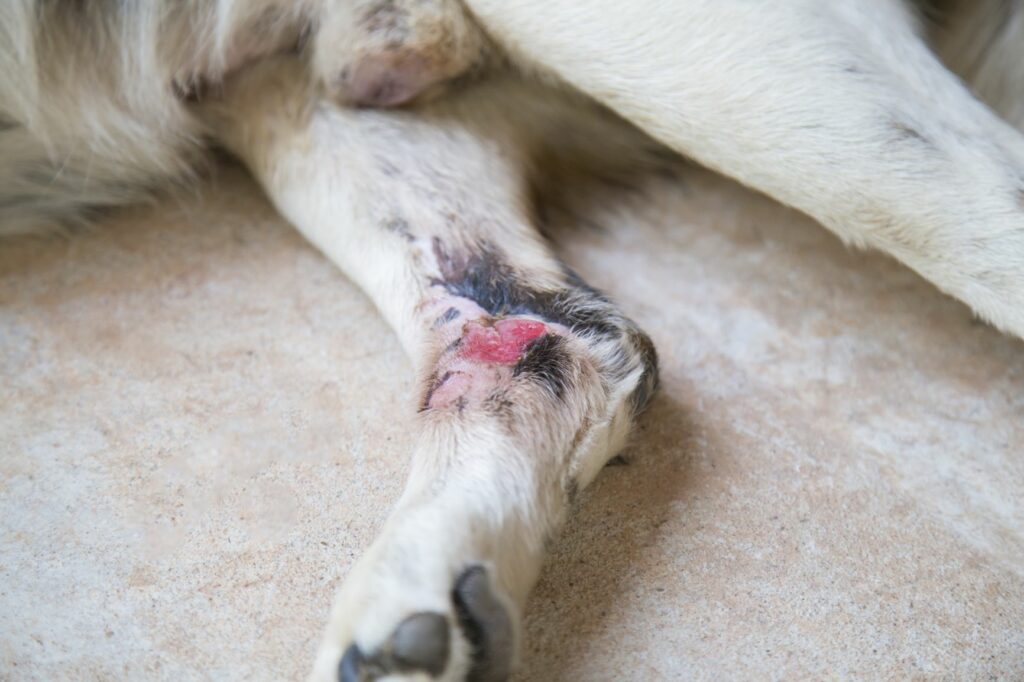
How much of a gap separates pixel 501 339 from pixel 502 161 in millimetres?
359

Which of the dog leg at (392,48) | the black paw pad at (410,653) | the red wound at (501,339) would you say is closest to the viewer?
the black paw pad at (410,653)

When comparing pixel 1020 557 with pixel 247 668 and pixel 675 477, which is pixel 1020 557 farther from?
pixel 247 668

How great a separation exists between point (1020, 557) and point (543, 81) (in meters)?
0.74

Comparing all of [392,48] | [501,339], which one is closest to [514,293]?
[501,339]

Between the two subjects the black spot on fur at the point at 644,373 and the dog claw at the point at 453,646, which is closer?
the dog claw at the point at 453,646

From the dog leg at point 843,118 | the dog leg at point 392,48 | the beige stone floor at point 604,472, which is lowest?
the beige stone floor at point 604,472

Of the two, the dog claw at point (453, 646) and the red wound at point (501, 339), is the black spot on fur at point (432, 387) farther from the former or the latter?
the dog claw at point (453, 646)

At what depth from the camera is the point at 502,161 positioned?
1248 mm

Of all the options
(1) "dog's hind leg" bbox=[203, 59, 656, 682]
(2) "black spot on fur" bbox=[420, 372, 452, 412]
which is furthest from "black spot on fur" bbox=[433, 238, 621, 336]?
(2) "black spot on fur" bbox=[420, 372, 452, 412]

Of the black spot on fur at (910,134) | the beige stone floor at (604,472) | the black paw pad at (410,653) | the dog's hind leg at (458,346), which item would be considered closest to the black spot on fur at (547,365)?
the dog's hind leg at (458,346)

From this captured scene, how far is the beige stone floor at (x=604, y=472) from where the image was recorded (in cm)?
88

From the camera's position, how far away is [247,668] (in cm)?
86

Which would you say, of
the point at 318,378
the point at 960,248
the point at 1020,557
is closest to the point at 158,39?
the point at 318,378

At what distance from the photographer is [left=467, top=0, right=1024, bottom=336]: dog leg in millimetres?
977
